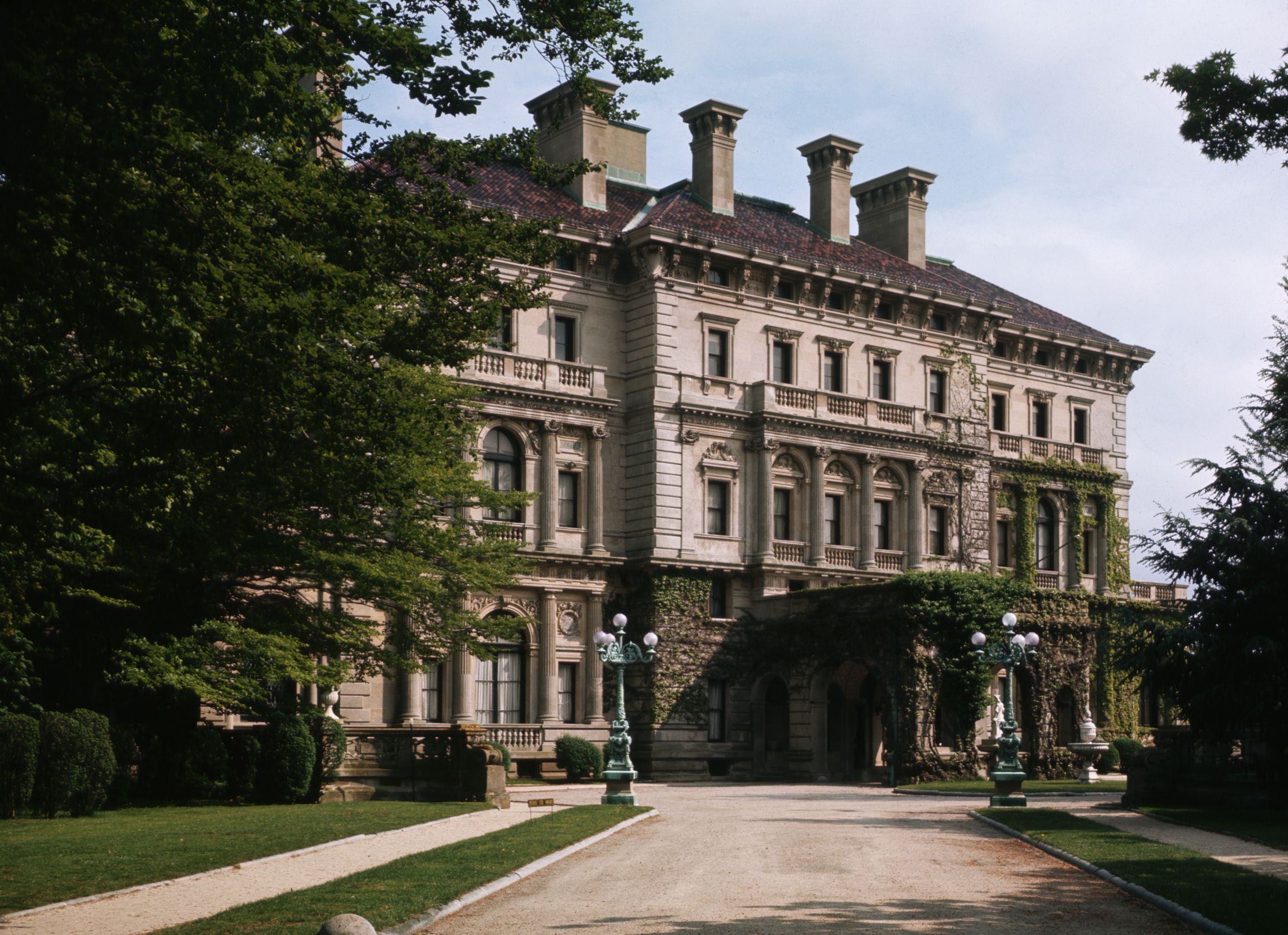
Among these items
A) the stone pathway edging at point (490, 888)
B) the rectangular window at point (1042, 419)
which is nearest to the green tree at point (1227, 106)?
the stone pathway edging at point (490, 888)

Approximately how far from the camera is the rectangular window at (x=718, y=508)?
5169cm

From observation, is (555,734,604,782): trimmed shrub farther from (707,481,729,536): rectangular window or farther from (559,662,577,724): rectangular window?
(707,481,729,536): rectangular window

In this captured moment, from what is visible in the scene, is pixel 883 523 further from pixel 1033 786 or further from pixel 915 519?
pixel 1033 786

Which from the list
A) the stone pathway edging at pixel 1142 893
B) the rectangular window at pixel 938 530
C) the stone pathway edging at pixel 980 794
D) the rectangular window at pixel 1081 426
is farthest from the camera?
the rectangular window at pixel 1081 426

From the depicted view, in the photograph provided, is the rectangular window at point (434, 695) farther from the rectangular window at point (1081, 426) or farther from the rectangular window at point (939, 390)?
the rectangular window at point (1081, 426)

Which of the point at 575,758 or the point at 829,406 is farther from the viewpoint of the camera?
A: the point at 829,406

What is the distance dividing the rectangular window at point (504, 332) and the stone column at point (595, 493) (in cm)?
402

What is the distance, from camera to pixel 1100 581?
62219 millimetres

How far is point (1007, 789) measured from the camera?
32438mm

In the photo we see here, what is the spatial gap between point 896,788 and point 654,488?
12.6 meters

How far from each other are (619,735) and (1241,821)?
481 inches

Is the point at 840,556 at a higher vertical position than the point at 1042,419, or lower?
lower

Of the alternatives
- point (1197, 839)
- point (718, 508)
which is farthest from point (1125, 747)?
point (1197, 839)

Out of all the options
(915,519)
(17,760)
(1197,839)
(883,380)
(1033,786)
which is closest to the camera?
(1197,839)
